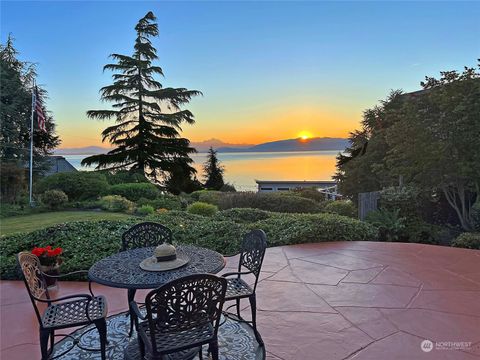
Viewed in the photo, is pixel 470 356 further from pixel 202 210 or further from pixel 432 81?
pixel 202 210

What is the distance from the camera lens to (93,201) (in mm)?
12305

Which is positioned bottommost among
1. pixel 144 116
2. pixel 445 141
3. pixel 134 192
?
pixel 134 192

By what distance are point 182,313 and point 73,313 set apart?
1069 mm

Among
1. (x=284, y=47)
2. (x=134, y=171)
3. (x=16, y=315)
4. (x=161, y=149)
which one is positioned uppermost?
(x=284, y=47)

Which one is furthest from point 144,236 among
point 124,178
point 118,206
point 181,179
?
point 181,179

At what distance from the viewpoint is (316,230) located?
624 centimetres

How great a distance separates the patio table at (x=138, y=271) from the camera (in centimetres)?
224

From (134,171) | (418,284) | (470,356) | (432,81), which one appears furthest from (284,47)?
(134,171)

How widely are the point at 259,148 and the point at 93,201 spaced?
1122 inches

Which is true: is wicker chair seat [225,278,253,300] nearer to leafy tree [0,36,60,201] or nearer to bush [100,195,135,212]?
bush [100,195,135,212]

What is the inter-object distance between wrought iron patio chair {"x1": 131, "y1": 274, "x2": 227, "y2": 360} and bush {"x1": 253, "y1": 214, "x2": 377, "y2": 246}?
410 cm

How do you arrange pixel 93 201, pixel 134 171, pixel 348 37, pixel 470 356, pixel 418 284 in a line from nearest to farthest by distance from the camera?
pixel 470 356 → pixel 418 284 → pixel 348 37 → pixel 93 201 → pixel 134 171

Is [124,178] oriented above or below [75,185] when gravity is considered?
above

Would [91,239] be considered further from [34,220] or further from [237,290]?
[34,220]
